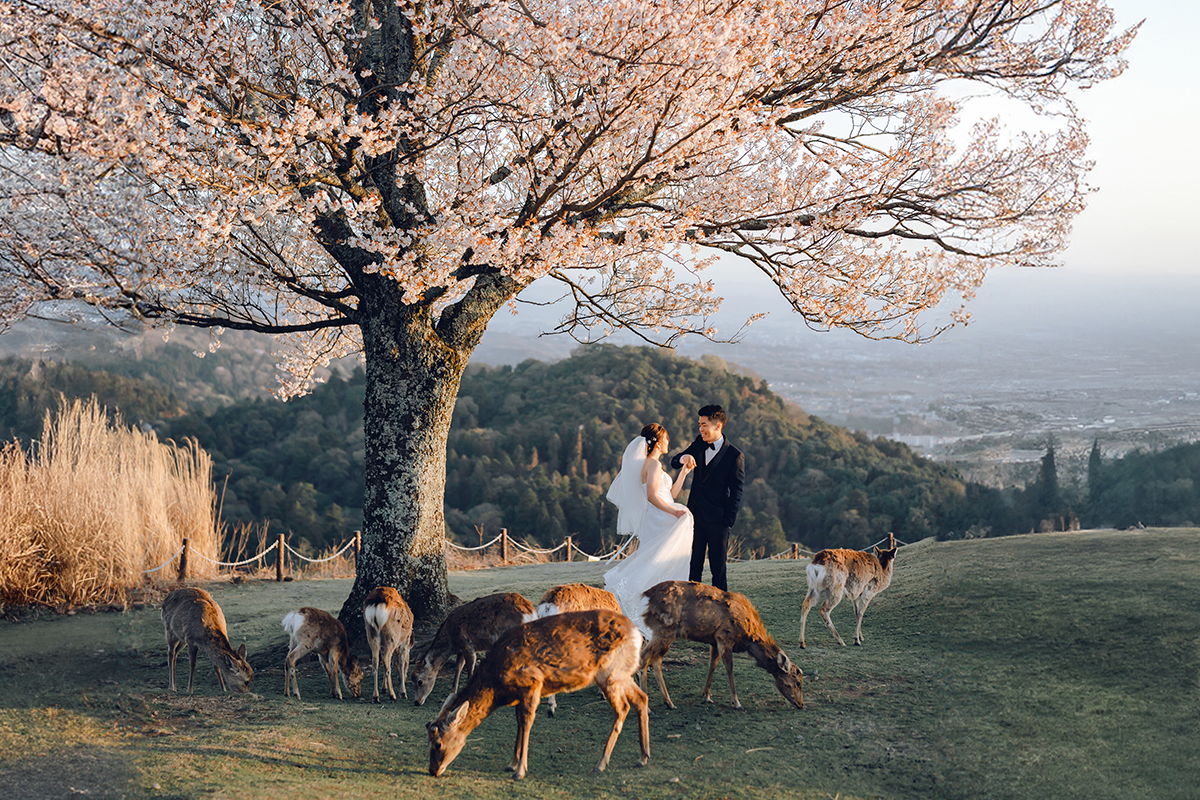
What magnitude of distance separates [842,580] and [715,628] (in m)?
1.96

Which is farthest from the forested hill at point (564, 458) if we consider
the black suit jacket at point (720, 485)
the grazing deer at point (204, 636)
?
the black suit jacket at point (720, 485)

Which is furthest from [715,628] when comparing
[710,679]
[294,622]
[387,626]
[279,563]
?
[279,563]

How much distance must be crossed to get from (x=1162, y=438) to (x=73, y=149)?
5196 centimetres

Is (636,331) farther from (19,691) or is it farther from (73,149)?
(19,691)

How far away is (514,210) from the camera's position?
8562 millimetres

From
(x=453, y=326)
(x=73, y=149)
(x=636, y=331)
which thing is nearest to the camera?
(x=73, y=149)

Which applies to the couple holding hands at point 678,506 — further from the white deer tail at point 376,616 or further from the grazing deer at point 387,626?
the white deer tail at point 376,616

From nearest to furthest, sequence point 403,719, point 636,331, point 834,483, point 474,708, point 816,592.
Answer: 1. point 474,708
2. point 403,719
3. point 816,592
4. point 636,331
5. point 834,483

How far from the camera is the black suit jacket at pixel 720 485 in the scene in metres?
7.36

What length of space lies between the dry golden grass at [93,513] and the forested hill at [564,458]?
→ 2008 cm

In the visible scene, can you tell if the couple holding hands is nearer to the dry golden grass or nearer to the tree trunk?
the tree trunk

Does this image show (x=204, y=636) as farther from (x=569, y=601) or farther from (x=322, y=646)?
(x=569, y=601)

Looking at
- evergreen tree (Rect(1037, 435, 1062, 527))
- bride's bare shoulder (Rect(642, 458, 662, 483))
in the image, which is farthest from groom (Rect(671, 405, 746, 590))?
evergreen tree (Rect(1037, 435, 1062, 527))

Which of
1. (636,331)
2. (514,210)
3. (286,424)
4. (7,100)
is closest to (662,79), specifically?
(514,210)
